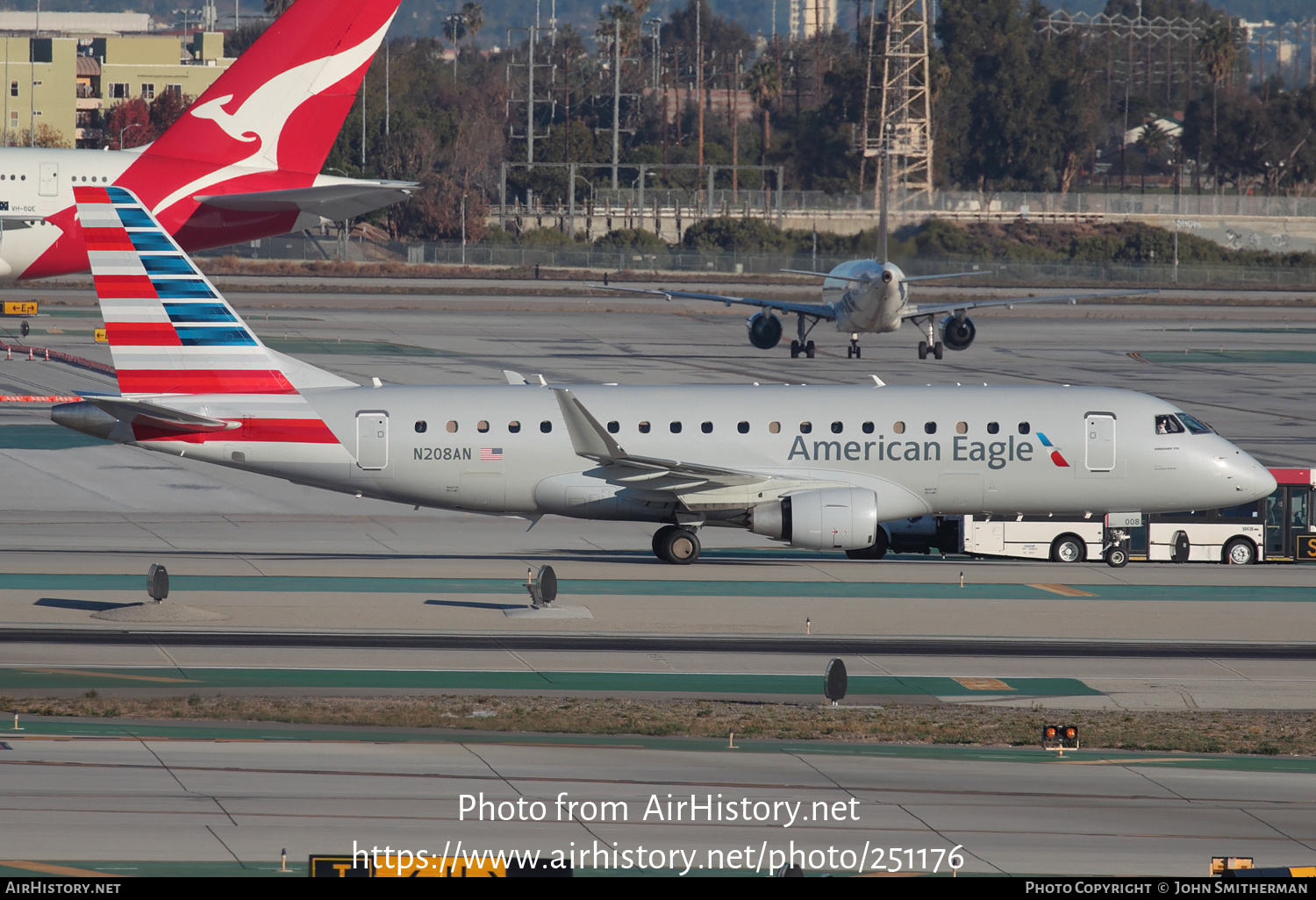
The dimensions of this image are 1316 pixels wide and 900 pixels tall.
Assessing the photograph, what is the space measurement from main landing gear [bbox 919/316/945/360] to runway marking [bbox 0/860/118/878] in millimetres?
70032

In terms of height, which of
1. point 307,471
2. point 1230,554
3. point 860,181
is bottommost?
point 1230,554

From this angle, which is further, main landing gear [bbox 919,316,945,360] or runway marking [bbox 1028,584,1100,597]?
main landing gear [bbox 919,316,945,360]

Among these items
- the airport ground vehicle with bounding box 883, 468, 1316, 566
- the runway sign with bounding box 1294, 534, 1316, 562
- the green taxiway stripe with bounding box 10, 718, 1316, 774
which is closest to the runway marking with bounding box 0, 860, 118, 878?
the green taxiway stripe with bounding box 10, 718, 1316, 774

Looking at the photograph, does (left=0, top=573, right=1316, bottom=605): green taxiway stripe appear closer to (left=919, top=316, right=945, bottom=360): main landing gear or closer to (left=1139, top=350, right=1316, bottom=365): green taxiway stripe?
(left=919, top=316, right=945, bottom=360): main landing gear

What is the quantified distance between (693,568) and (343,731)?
1462 cm

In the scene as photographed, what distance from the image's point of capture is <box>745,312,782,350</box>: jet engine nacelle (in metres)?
84.0

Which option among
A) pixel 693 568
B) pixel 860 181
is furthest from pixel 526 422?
pixel 860 181

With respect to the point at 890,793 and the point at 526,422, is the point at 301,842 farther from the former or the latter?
the point at 526,422

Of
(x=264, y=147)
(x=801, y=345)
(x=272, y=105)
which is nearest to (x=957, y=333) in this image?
(x=801, y=345)

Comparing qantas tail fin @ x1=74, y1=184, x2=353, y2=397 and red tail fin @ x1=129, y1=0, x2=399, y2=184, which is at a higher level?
red tail fin @ x1=129, y1=0, x2=399, y2=184
